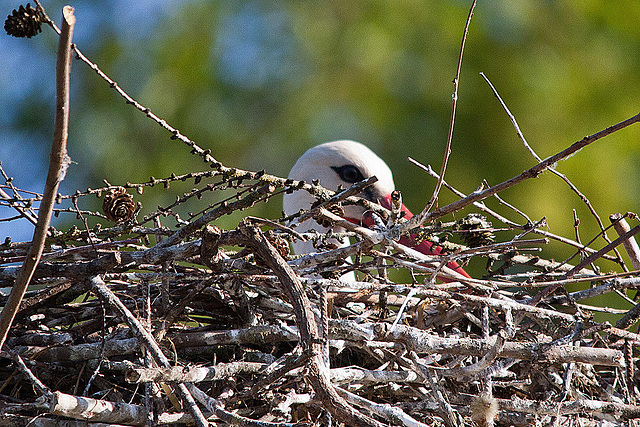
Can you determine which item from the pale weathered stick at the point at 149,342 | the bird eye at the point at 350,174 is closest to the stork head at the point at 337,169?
the bird eye at the point at 350,174

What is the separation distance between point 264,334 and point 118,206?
0.44 metres

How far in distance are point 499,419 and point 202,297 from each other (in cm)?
77

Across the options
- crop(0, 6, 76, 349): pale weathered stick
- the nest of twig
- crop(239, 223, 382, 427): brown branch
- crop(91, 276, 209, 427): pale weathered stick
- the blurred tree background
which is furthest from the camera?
the blurred tree background

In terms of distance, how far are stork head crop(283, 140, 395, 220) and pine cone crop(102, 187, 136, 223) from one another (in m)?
1.74

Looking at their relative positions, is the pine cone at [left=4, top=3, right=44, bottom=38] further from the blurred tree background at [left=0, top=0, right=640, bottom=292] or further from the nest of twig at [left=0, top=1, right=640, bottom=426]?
the blurred tree background at [left=0, top=0, right=640, bottom=292]

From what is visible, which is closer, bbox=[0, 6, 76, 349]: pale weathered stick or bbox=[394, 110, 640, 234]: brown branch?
bbox=[0, 6, 76, 349]: pale weathered stick

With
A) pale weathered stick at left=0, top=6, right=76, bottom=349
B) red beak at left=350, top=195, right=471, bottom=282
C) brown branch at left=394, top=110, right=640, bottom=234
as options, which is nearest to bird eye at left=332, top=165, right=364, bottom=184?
red beak at left=350, top=195, right=471, bottom=282

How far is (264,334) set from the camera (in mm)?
1576

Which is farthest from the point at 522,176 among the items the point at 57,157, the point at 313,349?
the point at 57,157

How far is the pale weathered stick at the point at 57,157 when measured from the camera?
2.52 ft

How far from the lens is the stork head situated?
10.8 ft

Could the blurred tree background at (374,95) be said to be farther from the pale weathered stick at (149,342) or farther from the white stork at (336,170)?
the pale weathered stick at (149,342)

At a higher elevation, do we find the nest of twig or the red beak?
the red beak

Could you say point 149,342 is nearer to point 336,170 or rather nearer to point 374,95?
point 336,170
